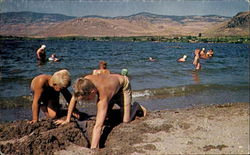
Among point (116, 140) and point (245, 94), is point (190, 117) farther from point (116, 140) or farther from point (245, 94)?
point (245, 94)

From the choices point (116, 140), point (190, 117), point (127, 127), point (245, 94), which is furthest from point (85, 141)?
point (245, 94)

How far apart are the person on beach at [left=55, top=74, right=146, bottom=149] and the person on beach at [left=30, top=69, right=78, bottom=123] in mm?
408

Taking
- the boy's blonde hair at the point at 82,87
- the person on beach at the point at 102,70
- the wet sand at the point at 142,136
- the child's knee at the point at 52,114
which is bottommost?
the wet sand at the point at 142,136

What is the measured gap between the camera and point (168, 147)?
17.1 ft

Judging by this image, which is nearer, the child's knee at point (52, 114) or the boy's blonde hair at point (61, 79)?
the boy's blonde hair at point (61, 79)

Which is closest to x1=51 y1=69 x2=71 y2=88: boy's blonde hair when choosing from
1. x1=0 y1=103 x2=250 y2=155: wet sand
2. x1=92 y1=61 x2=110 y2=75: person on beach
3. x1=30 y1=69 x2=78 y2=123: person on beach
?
x1=30 y1=69 x2=78 y2=123: person on beach

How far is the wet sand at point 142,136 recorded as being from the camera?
5.00 m

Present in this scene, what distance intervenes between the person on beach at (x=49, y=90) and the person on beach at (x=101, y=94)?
16.1 inches

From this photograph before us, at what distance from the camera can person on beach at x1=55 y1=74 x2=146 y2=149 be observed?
15.7 ft

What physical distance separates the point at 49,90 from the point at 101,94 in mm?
1596

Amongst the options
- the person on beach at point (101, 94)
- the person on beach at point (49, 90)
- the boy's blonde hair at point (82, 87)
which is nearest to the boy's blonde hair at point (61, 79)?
the person on beach at point (49, 90)

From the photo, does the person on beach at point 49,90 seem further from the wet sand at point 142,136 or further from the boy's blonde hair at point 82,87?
the boy's blonde hair at point 82,87

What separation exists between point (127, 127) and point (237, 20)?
150m

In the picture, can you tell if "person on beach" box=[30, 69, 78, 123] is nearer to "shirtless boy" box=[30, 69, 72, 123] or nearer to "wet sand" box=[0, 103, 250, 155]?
"shirtless boy" box=[30, 69, 72, 123]
